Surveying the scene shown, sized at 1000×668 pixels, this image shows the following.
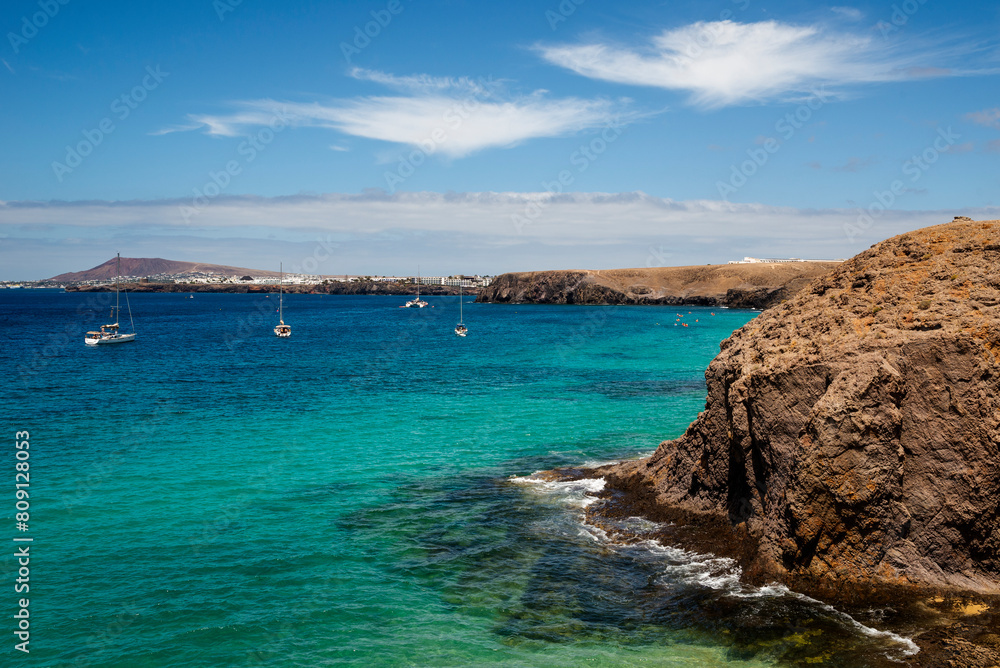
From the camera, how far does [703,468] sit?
17.7 meters

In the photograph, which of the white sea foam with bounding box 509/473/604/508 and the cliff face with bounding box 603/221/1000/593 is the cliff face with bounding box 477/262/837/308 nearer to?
the white sea foam with bounding box 509/473/604/508

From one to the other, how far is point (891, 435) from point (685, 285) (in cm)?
17631

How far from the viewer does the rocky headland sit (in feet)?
41.1

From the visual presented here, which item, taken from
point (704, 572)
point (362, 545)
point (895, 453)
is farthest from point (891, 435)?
point (362, 545)

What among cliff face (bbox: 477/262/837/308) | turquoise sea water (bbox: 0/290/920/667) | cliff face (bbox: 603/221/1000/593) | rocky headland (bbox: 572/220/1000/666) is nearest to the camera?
turquoise sea water (bbox: 0/290/920/667)

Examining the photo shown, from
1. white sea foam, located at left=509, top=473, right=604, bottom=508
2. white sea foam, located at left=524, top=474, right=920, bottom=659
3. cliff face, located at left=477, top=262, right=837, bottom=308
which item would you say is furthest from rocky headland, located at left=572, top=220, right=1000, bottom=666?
cliff face, located at left=477, top=262, right=837, bottom=308

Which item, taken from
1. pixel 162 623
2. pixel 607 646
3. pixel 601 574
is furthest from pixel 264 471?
pixel 607 646

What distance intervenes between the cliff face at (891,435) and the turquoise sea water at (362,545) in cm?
170

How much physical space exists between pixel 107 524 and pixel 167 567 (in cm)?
435

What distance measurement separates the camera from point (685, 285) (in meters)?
182

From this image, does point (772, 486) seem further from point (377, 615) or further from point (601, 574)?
point (377, 615)

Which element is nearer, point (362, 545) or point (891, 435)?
point (891, 435)

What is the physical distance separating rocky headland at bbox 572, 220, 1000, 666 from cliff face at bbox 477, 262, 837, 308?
5656 inches

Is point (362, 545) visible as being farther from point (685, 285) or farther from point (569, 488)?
point (685, 285)
